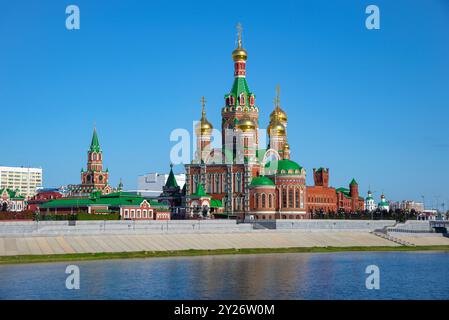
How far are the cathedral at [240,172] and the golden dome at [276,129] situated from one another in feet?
12.5

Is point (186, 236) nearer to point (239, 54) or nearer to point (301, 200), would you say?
point (301, 200)

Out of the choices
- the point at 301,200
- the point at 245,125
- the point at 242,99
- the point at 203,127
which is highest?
the point at 242,99

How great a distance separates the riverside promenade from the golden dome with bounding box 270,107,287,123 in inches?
1081

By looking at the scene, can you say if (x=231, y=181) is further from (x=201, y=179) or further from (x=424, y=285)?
(x=424, y=285)

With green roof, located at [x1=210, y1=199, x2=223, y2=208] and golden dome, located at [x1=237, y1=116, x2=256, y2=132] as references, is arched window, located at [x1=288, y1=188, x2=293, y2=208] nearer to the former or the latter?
green roof, located at [x1=210, y1=199, x2=223, y2=208]

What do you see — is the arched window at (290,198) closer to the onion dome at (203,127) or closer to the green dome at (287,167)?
the green dome at (287,167)

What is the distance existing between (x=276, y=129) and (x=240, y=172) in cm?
1556

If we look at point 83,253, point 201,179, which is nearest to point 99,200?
point 201,179

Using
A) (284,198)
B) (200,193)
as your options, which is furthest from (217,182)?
(284,198)

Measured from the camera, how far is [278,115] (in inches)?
4970

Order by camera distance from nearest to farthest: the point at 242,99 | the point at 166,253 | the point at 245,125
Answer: the point at 166,253
the point at 245,125
the point at 242,99

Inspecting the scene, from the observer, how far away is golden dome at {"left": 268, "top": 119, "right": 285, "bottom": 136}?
124 metres

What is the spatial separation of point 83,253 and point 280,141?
61373 mm

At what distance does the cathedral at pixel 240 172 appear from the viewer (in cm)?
11000
